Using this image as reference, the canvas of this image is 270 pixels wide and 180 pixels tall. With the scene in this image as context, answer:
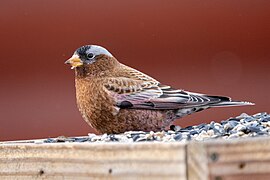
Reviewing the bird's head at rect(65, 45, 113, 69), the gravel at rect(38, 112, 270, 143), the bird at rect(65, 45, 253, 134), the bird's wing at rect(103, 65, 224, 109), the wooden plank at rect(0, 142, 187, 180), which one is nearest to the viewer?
the wooden plank at rect(0, 142, 187, 180)

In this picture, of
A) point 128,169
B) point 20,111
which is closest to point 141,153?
point 128,169

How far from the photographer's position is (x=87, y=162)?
3045mm

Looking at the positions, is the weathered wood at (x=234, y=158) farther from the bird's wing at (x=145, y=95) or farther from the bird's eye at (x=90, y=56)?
the bird's eye at (x=90, y=56)

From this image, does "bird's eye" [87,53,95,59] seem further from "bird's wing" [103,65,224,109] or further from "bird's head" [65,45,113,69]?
"bird's wing" [103,65,224,109]

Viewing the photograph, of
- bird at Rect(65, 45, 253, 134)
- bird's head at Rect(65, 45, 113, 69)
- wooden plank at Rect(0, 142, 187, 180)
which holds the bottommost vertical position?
wooden plank at Rect(0, 142, 187, 180)

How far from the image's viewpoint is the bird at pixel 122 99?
436 cm

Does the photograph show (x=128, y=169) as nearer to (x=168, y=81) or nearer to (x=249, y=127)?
(x=249, y=127)

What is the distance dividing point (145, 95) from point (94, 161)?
1574mm

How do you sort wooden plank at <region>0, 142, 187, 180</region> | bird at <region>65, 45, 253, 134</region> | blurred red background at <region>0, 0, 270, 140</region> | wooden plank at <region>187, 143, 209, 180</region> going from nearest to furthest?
wooden plank at <region>187, 143, 209, 180</region> → wooden plank at <region>0, 142, 187, 180</region> → bird at <region>65, 45, 253, 134</region> → blurred red background at <region>0, 0, 270, 140</region>

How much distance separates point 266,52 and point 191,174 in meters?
4.16

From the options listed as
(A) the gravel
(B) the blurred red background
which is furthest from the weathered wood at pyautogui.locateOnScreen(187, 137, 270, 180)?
(B) the blurred red background

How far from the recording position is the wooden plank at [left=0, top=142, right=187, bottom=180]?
281cm

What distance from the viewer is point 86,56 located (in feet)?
15.6

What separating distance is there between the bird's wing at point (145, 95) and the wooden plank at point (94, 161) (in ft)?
3.76
